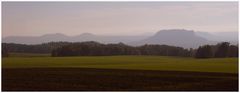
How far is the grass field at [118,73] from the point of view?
9820 millimetres

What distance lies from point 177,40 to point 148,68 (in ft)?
2.48

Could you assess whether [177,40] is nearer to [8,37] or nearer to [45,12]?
[45,12]

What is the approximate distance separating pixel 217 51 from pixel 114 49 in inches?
75.5

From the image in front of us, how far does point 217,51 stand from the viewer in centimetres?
Result: 1022

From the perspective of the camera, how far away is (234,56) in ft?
32.6

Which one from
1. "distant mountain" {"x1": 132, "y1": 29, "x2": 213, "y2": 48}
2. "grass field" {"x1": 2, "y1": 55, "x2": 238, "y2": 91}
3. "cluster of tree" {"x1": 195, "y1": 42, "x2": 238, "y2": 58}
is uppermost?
"distant mountain" {"x1": 132, "y1": 29, "x2": 213, "y2": 48}

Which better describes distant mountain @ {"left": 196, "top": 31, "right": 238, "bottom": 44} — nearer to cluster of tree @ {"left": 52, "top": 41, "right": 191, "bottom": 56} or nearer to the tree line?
the tree line

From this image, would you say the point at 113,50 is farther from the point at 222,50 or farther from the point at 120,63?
the point at 222,50

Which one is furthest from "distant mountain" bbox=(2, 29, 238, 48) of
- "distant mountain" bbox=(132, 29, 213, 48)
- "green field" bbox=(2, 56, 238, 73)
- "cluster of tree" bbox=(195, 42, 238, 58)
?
"green field" bbox=(2, 56, 238, 73)

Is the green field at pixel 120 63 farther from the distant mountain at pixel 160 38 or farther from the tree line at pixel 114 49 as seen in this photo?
the distant mountain at pixel 160 38

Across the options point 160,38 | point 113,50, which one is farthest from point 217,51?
point 113,50

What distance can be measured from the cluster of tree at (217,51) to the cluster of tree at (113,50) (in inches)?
9.2

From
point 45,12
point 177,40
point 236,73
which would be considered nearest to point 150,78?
point 177,40

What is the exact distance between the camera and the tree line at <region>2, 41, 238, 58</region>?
10.1 metres
